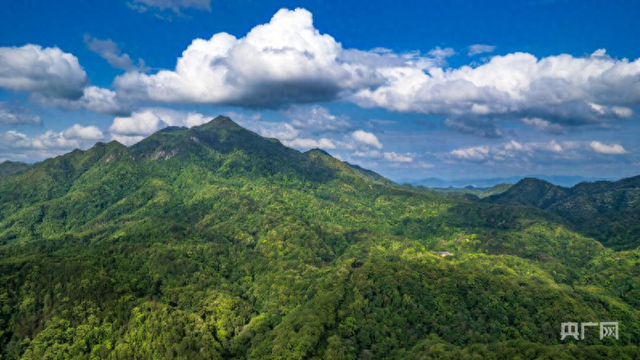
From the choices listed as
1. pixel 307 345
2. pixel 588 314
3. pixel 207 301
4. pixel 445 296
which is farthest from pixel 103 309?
pixel 588 314

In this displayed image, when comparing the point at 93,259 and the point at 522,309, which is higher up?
the point at 93,259

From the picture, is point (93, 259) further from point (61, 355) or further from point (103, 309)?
point (61, 355)

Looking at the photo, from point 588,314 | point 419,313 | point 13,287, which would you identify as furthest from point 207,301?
point 588,314

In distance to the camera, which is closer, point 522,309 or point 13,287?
point 522,309

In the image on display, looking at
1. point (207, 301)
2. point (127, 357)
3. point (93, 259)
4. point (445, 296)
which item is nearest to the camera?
point (127, 357)

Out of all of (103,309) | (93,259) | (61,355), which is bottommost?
(61,355)

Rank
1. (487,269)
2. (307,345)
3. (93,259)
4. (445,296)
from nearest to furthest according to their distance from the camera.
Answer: (307,345) < (445,296) < (93,259) < (487,269)

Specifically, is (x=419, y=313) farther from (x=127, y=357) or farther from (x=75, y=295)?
(x=75, y=295)

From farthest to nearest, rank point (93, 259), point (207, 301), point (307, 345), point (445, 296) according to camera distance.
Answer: point (93, 259), point (207, 301), point (445, 296), point (307, 345)

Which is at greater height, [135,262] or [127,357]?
[135,262]
